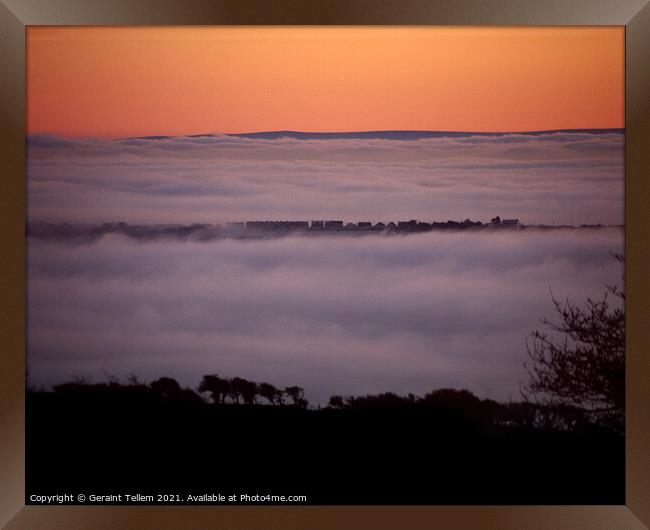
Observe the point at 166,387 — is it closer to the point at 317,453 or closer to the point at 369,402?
the point at 317,453

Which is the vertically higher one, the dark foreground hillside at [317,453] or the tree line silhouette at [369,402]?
the tree line silhouette at [369,402]

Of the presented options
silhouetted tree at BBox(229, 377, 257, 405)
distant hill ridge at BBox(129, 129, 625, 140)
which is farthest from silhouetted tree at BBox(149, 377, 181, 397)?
distant hill ridge at BBox(129, 129, 625, 140)

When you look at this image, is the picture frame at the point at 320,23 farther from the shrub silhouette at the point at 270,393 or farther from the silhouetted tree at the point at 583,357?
the shrub silhouette at the point at 270,393

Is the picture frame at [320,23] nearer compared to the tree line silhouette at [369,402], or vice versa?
the picture frame at [320,23]

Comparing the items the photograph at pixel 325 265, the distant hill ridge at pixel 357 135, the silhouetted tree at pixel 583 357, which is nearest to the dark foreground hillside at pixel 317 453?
the photograph at pixel 325 265

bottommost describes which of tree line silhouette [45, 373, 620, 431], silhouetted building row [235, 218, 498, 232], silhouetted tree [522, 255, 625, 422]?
tree line silhouette [45, 373, 620, 431]

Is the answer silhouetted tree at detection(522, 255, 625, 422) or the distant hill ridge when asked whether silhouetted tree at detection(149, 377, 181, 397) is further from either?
silhouetted tree at detection(522, 255, 625, 422)

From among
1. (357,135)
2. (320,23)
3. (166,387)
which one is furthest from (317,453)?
(320,23)
